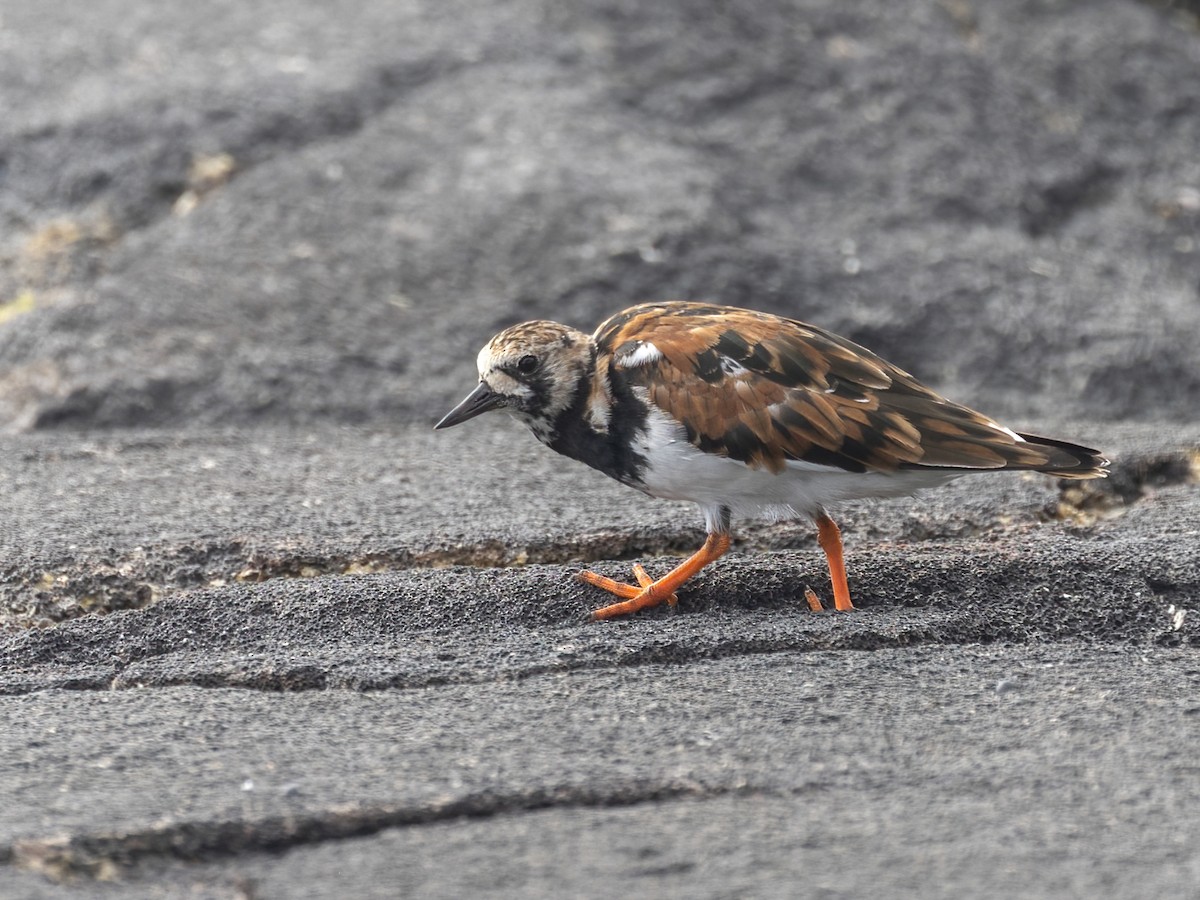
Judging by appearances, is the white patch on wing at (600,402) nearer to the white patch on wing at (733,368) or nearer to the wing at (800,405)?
the wing at (800,405)

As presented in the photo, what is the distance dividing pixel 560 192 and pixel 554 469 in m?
1.79

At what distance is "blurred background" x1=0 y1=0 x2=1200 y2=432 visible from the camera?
235 inches

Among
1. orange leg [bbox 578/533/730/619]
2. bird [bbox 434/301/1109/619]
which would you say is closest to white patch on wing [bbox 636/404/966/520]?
bird [bbox 434/301/1109/619]

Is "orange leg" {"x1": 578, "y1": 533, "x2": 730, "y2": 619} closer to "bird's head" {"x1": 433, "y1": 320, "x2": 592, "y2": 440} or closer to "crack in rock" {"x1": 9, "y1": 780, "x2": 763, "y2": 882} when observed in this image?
"bird's head" {"x1": 433, "y1": 320, "x2": 592, "y2": 440}

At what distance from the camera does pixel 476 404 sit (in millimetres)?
4297

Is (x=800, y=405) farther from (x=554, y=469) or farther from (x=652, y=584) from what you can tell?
(x=554, y=469)

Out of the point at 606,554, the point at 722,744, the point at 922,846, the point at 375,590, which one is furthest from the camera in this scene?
the point at 606,554

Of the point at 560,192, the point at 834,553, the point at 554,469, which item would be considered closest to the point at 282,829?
the point at 834,553

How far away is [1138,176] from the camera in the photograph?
7.03 m

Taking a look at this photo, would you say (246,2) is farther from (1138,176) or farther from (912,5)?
(1138,176)

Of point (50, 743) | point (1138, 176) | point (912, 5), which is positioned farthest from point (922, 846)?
point (912, 5)

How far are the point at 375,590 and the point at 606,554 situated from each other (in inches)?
31.0

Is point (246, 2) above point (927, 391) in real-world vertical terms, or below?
above

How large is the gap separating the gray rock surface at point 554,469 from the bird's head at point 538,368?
0.46 meters
